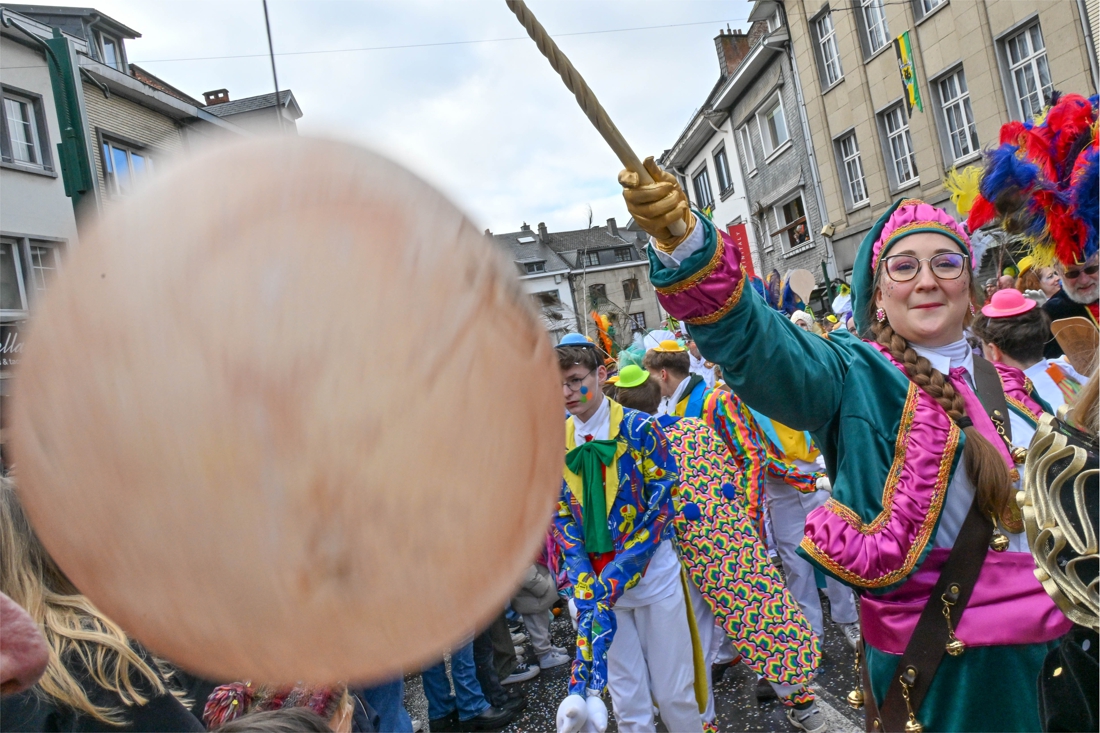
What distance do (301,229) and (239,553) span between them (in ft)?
0.86

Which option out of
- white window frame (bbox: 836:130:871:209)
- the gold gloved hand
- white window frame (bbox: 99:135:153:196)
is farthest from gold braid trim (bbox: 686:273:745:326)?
white window frame (bbox: 836:130:871:209)

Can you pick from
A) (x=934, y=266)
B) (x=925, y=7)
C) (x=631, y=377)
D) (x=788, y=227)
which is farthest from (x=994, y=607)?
(x=788, y=227)

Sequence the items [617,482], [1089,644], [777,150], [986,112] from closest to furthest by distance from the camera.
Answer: [1089,644]
[617,482]
[986,112]
[777,150]

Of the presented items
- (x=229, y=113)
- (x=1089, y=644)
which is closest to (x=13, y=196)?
(x=229, y=113)

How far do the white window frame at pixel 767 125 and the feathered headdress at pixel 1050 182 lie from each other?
17.1 metres

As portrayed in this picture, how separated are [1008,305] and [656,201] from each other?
3.30 meters

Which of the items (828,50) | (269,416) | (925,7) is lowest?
(269,416)

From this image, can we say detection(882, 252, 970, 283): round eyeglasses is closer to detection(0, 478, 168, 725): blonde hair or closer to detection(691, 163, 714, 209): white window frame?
detection(0, 478, 168, 725): blonde hair

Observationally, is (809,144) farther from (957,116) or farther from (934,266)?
(934,266)

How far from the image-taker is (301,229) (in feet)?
1.96

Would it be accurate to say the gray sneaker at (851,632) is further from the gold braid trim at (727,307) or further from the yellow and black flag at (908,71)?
the yellow and black flag at (908,71)

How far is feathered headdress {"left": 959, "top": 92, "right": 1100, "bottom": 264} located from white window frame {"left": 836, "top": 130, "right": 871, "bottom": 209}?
14.7 m

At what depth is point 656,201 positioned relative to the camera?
131 centimetres

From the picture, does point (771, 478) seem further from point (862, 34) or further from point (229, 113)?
point (862, 34)
